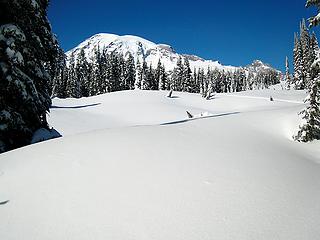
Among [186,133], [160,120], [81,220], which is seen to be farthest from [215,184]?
[160,120]

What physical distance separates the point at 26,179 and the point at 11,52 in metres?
5.47

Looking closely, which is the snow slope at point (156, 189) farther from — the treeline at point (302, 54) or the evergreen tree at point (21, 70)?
the treeline at point (302, 54)

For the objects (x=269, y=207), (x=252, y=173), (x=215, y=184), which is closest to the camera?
(x=269, y=207)

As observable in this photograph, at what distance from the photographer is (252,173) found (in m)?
6.24

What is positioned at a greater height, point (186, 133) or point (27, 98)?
point (27, 98)

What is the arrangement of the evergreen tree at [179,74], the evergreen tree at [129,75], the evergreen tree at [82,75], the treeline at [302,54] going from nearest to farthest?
the treeline at [302,54]
the evergreen tree at [179,74]
the evergreen tree at [82,75]
the evergreen tree at [129,75]

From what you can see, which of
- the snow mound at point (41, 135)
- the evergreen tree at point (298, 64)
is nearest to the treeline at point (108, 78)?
the evergreen tree at point (298, 64)

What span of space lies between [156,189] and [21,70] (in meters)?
7.29

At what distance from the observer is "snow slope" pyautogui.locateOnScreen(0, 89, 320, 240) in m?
3.93

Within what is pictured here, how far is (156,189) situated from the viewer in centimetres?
503

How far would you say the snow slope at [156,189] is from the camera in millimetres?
3934

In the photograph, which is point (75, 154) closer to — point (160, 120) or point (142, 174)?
point (142, 174)

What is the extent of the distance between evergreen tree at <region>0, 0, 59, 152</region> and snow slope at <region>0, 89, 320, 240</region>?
7.91 feet

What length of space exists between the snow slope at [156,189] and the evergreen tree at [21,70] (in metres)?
2.41
